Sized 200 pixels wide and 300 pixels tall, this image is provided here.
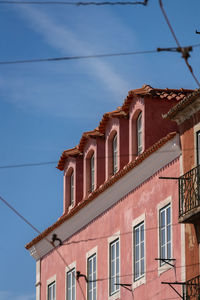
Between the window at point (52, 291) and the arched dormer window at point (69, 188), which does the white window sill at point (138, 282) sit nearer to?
the arched dormer window at point (69, 188)

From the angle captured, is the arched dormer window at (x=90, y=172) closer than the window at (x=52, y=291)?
Yes

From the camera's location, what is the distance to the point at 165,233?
31.8 meters

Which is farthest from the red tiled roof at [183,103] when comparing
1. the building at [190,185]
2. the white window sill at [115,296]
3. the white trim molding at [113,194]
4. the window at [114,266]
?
the white window sill at [115,296]

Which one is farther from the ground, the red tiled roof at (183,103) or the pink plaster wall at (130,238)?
the red tiled roof at (183,103)

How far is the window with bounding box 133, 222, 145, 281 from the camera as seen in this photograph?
33.2 m

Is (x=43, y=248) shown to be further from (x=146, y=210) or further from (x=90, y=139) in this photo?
(x=146, y=210)

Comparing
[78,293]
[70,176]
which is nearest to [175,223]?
[78,293]

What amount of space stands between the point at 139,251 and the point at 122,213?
1628mm

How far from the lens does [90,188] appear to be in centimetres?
3856

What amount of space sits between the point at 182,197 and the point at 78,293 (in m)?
8.73

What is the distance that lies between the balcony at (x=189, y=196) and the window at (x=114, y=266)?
16.9 ft

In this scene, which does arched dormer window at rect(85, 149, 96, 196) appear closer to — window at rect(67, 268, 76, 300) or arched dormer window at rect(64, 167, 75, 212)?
arched dormer window at rect(64, 167, 75, 212)

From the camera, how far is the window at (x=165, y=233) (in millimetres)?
31547

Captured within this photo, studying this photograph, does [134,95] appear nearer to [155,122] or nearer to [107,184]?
[155,122]
